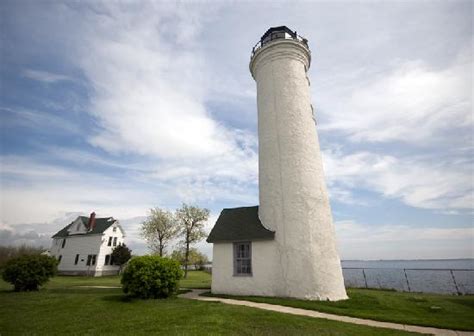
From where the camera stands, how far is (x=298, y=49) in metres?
15.6

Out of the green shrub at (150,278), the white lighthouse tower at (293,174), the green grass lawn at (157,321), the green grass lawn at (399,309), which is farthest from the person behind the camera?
the white lighthouse tower at (293,174)

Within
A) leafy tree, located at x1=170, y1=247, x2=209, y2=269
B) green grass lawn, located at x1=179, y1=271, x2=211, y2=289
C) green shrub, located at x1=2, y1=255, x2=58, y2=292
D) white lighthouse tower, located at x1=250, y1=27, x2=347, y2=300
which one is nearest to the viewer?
white lighthouse tower, located at x1=250, y1=27, x2=347, y2=300

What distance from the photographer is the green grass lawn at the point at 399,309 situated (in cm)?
836

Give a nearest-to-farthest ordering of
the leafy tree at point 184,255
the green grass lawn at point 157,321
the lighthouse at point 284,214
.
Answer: the green grass lawn at point 157,321
the lighthouse at point 284,214
the leafy tree at point 184,255

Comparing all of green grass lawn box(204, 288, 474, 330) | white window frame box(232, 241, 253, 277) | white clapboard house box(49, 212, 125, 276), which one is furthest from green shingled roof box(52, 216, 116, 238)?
green grass lawn box(204, 288, 474, 330)

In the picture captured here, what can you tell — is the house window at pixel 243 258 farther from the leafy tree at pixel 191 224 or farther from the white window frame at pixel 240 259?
the leafy tree at pixel 191 224

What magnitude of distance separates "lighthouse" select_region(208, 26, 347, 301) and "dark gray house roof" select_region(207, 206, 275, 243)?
5cm

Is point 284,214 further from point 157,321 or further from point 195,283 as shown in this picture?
point 195,283

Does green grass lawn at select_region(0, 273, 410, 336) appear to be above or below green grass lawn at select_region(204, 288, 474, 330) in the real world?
above

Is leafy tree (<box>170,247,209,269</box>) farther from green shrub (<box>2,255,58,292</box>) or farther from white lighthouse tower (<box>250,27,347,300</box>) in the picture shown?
white lighthouse tower (<box>250,27,347,300</box>)

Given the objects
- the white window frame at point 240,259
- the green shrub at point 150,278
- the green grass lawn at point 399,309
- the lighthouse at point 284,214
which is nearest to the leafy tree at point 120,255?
the lighthouse at point 284,214

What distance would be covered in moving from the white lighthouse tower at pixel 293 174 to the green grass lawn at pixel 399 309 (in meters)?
1.05

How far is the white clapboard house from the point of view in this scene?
3245cm

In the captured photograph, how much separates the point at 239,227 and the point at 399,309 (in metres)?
8.09
